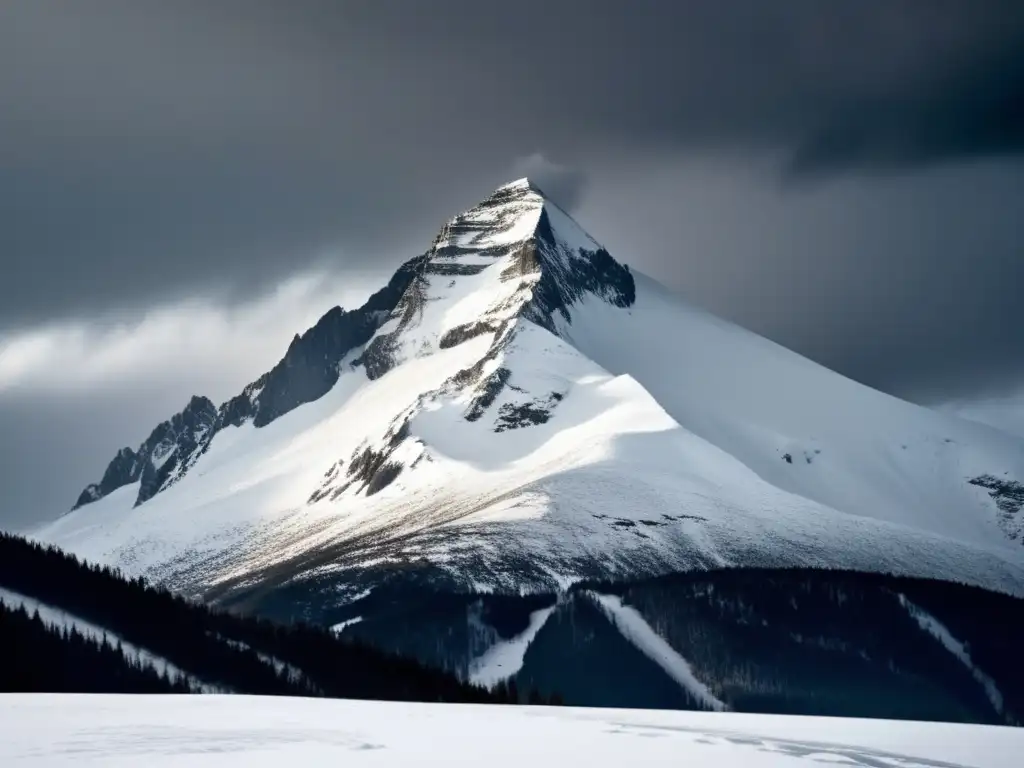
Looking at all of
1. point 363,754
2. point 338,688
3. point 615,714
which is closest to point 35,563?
point 338,688

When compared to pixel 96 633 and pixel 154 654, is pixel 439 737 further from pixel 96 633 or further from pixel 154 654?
pixel 96 633

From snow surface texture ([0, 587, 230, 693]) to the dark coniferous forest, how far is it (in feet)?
2.56

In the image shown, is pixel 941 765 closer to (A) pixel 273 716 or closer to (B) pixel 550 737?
(B) pixel 550 737

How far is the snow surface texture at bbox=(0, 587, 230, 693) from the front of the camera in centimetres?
16462

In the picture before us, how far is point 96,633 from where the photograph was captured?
573 ft

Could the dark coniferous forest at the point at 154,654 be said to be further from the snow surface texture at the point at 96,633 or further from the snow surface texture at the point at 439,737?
the snow surface texture at the point at 439,737

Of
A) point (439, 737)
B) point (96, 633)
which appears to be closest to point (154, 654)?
point (96, 633)

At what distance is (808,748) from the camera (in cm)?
5831

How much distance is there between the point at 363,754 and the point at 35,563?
507ft

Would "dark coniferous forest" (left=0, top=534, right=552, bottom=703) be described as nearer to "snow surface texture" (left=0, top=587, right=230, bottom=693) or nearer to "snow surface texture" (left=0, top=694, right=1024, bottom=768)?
"snow surface texture" (left=0, top=587, right=230, bottom=693)

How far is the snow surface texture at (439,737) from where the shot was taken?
51781mm

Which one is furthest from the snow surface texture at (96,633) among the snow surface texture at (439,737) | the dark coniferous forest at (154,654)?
the snow surface texture at (439,737)

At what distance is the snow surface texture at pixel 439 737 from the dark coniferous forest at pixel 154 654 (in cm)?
8479

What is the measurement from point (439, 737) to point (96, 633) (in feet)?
419
